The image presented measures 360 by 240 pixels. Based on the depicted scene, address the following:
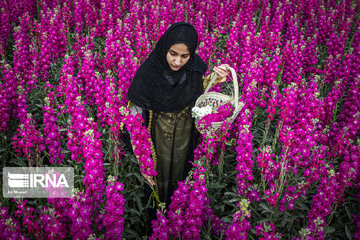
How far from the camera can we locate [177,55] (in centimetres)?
241

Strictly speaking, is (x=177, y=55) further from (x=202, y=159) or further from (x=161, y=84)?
(x=202, y=159)

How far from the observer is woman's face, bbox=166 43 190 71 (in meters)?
2.36

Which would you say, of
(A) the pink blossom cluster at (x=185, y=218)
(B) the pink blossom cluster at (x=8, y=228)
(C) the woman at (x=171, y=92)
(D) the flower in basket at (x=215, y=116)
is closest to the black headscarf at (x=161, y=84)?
(C) the woman at (x=171, y=92)

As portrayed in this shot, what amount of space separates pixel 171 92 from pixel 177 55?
40cm

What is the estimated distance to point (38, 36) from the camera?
6.01m

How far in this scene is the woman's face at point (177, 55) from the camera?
7.75 ft

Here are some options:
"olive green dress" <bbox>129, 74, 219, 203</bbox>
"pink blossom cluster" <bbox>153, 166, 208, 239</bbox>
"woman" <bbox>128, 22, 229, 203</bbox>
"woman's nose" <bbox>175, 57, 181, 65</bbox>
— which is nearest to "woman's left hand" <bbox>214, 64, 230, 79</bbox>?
"woman" <bbox>128, 22, 229, 203</bbox>

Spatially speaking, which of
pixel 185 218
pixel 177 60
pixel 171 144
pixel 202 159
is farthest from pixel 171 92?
pixel 185 218

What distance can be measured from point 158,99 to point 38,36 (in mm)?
5144

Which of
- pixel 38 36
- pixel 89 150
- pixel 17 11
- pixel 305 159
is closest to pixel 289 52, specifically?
pixel 305 159

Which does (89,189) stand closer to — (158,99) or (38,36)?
(158,99)

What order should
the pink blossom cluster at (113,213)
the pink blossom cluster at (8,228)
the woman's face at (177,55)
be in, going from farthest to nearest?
the woman's face at (177,55), the pink blossom cluster at (113,213), the pink blossom cluster at (8,228)

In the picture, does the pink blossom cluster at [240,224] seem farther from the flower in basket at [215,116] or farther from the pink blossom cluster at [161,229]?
the flower in basket at [215,116]

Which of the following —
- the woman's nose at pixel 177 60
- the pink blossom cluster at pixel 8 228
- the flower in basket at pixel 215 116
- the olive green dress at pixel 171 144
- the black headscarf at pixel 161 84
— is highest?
the woman's nose at pixel 177 60
